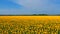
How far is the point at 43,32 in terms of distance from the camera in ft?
14.6

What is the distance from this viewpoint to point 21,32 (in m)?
4.39

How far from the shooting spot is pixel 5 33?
4324 millimetres

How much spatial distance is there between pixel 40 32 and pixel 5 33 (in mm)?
971

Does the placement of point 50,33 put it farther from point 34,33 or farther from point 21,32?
point 21,32

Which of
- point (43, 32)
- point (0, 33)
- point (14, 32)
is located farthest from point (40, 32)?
point (0, 33)

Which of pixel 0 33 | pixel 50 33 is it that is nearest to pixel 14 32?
pixel 0 33

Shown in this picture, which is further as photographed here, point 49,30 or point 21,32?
point 49,30

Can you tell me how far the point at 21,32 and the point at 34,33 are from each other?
0.36 metres

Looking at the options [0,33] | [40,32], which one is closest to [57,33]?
[40,32]

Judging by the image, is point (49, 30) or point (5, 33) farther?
point (49, 30)

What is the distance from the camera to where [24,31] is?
443 cm

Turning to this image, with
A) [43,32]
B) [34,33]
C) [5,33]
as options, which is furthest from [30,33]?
[5,33]

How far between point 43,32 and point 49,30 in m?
0.35

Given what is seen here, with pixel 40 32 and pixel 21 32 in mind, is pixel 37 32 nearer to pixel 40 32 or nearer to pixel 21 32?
pixel 40 32
